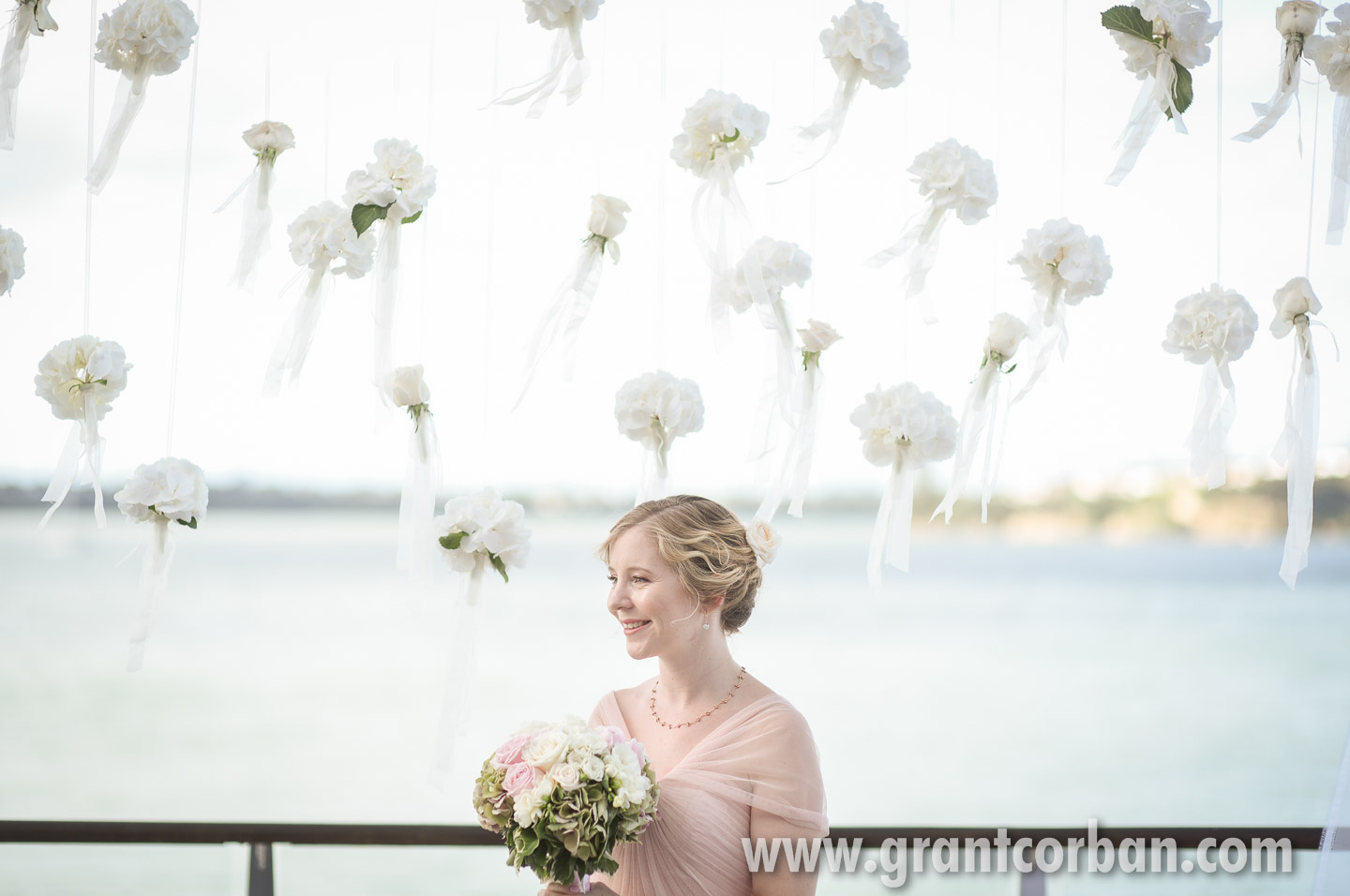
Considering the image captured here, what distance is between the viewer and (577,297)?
89.6 inches

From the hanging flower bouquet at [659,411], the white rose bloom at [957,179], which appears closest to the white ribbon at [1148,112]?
the white rose bloom at [957,179]

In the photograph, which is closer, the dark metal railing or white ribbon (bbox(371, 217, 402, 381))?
white ribbon (bbox(371, 217, 402, 381))

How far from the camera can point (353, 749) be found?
57.3 ft

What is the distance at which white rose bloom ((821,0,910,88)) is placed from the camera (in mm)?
2062

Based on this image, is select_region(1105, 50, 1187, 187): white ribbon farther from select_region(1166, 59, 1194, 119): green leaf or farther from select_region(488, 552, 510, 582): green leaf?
select_region(488, 552, 510, 582): green leaf

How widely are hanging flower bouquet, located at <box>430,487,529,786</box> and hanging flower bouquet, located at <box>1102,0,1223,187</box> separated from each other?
1.32 m

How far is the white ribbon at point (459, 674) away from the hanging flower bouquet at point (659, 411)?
1.20 feet

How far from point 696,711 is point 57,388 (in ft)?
4.65

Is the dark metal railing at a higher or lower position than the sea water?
higher

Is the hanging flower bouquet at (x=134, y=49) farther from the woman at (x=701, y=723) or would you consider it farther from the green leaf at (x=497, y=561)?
the woman at (x=701, y=723)

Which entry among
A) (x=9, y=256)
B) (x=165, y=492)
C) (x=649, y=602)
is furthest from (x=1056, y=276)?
(x=9, y=256)

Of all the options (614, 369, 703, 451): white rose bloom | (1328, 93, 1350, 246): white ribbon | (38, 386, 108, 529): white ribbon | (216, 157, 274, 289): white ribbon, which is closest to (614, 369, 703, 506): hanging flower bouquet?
(614, 369, 703, 451): white rose bloom

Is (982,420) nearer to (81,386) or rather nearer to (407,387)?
(407,387)

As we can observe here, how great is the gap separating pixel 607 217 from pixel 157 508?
1.04m
